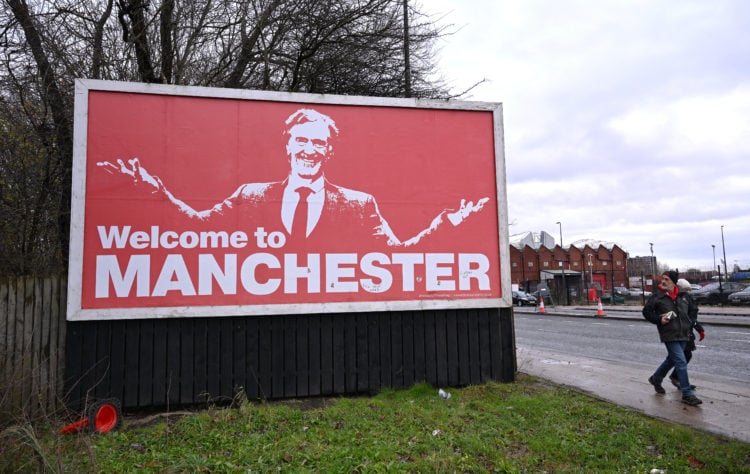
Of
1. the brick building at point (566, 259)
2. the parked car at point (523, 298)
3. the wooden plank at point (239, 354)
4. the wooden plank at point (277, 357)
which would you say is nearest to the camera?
the wooden plank at point (239, 354)

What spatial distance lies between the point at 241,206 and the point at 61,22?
4180 millimetres

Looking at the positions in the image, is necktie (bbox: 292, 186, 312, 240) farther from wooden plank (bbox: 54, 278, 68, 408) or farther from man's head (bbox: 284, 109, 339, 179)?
wooden plank (bbox: 54, 278, 68, 408)

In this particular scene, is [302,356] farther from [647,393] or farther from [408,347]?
[647,393]

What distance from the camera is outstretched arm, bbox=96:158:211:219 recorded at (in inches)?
270

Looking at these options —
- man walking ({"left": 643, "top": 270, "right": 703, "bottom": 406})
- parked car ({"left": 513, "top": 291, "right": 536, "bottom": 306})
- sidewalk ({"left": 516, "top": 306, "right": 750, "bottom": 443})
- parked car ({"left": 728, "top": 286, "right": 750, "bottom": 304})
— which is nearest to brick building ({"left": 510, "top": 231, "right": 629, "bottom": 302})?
parked car ({"left": 513, "top": 291, "right": 536, "bottom": 306})

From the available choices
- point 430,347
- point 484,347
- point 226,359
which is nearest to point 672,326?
point 484,347

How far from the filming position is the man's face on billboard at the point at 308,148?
7.45 m

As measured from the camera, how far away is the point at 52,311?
261 inches

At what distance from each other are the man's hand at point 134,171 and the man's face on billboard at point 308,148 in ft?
5.88

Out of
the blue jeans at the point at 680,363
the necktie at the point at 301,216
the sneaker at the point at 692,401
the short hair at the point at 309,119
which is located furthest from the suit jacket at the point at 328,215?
the sneaker at the point at 692,401

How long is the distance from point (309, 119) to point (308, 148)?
0.44m

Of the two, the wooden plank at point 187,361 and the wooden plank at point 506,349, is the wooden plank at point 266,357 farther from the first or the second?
the wooden plank at point 506,349

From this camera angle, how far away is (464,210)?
7.92m

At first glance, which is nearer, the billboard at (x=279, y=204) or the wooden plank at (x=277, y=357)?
the billboard at (x=279, y=204)
